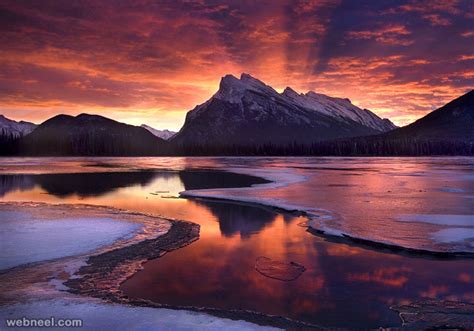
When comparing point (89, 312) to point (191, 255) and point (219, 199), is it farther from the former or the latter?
point (219, 199)

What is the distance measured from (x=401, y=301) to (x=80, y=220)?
14.3 m

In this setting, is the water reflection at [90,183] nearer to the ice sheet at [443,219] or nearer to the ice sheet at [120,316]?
the ice sheet at [443,219]

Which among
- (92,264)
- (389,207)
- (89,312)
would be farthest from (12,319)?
(389,207)

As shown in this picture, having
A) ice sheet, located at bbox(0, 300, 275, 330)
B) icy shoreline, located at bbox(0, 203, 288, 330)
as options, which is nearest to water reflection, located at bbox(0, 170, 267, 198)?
icy shoreline, located at bbox(0, 203, 288, 330)

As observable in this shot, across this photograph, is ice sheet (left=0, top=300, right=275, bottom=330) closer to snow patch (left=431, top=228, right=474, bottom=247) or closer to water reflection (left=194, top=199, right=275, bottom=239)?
water reflection (left=194, top=199, right=275, bottom=239)

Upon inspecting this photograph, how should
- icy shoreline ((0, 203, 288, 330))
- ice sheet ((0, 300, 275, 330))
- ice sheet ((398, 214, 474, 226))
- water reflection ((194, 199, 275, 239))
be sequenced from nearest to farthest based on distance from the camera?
1. ice sheet ((0, 300, 275, 330))
2. icy shoreline ((0, 203, 288, 330))
3. ice sheet ((398, 214, 474, 226))
4. water reflection ((194, 199, 275, 239))

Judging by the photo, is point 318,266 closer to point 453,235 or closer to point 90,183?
point 453,235

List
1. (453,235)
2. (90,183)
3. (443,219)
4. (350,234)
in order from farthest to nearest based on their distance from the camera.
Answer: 1. (90,183)
2. (443,219)
3. (350,234)
4. (453,235)

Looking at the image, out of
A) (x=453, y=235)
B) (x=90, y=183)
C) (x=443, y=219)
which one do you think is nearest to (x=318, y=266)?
(x=453, y=235)

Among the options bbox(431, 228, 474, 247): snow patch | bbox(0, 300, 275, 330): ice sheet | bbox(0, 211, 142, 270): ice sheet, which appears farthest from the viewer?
bbox(431, 228, 474, 247): snow patch

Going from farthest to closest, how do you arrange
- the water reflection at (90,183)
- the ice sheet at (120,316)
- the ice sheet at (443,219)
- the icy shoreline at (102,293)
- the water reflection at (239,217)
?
the water reflection at (90,183) < the water reflection at (239,217) < the ice sheet at (443,219) < the icy shoreline at (102,293) < the ice sheet at (120,316)

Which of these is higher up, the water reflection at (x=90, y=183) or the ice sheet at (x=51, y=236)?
the water reflection at (x=90, y=183)

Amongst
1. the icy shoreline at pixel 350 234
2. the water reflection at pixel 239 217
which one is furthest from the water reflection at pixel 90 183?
the icy shoreline at pixel 350 234

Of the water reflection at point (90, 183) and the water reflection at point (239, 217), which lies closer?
the water reflection at point (239, 217)
